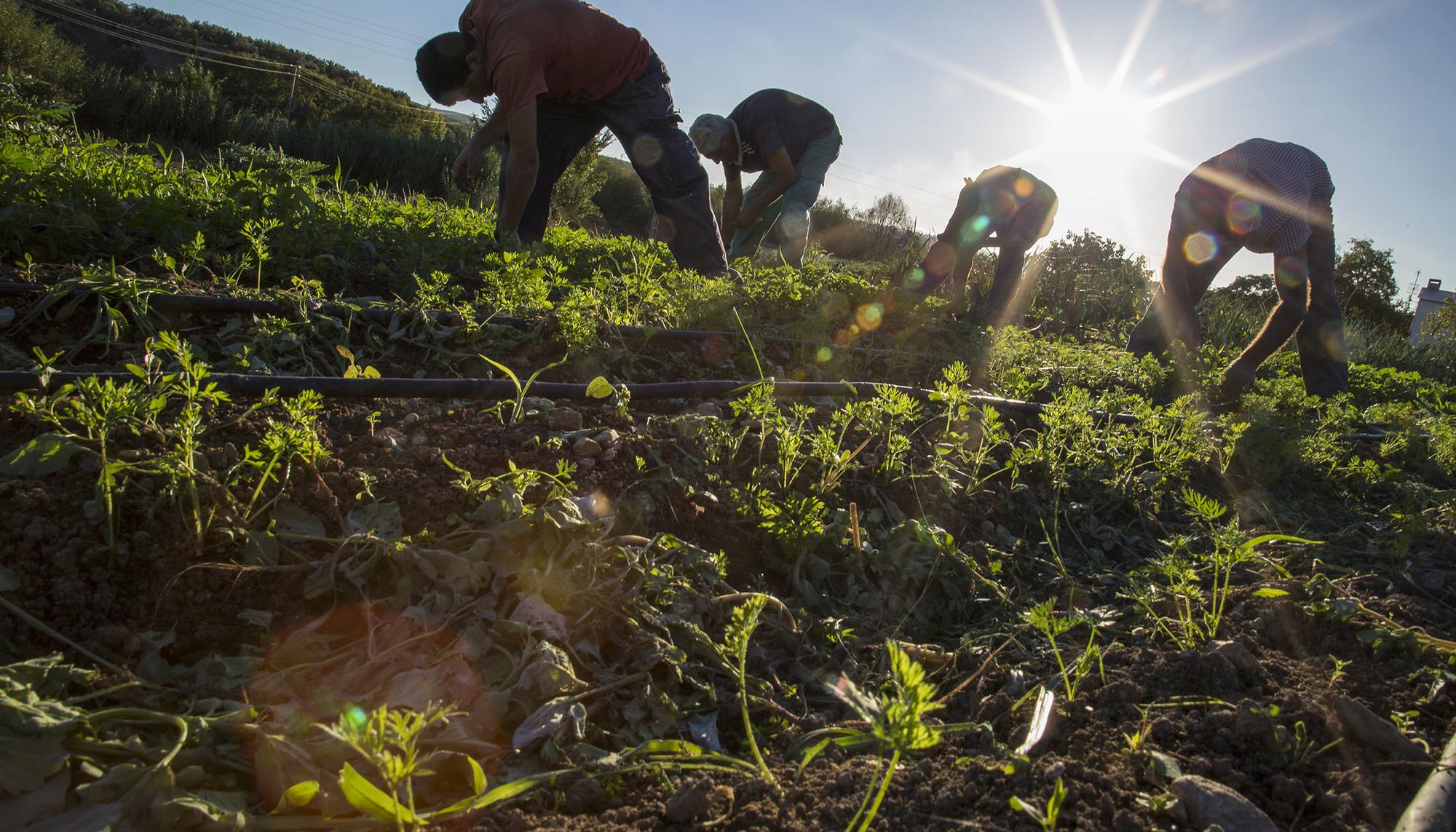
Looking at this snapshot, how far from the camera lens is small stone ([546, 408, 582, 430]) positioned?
2.21 m

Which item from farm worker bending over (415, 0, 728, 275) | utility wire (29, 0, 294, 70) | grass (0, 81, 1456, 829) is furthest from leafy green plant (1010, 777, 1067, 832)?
utility wire (29, 0, 294, 70)

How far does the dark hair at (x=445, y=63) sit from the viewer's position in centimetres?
449

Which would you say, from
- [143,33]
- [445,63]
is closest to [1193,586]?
[445,63]

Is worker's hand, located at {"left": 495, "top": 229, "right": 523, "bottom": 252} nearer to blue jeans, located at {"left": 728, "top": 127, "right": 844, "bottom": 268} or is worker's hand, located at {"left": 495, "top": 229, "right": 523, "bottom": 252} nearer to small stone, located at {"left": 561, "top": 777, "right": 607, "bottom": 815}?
blue jeans, located at {"left": 728, "top": 127, "right": 844, "bottom": 268}

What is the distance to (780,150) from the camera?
20.8ft

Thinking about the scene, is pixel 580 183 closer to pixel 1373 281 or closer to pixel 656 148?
pixel 656 148

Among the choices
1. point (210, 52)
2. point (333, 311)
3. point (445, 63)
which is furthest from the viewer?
point (210, 52)

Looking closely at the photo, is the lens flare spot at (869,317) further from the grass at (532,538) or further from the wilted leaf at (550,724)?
the wilted leaf at (550,724)

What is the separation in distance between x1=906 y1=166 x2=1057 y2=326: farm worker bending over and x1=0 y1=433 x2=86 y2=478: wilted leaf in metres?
5.64

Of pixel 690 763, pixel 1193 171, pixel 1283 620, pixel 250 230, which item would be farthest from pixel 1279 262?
pixel 250 230

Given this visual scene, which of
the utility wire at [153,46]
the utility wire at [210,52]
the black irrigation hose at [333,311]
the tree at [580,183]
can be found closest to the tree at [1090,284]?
the black irrigation hose at [333,311]

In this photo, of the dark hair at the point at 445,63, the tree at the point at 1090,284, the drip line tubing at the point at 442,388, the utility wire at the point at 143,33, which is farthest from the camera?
the utility wire at the point at 143,33

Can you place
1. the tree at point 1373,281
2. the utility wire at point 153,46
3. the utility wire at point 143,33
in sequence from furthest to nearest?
1. the utility wire at point 143,33
2. the utility wire at point 153,46
3. the tree at point 1373,281

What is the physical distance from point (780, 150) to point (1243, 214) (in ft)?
11.3
